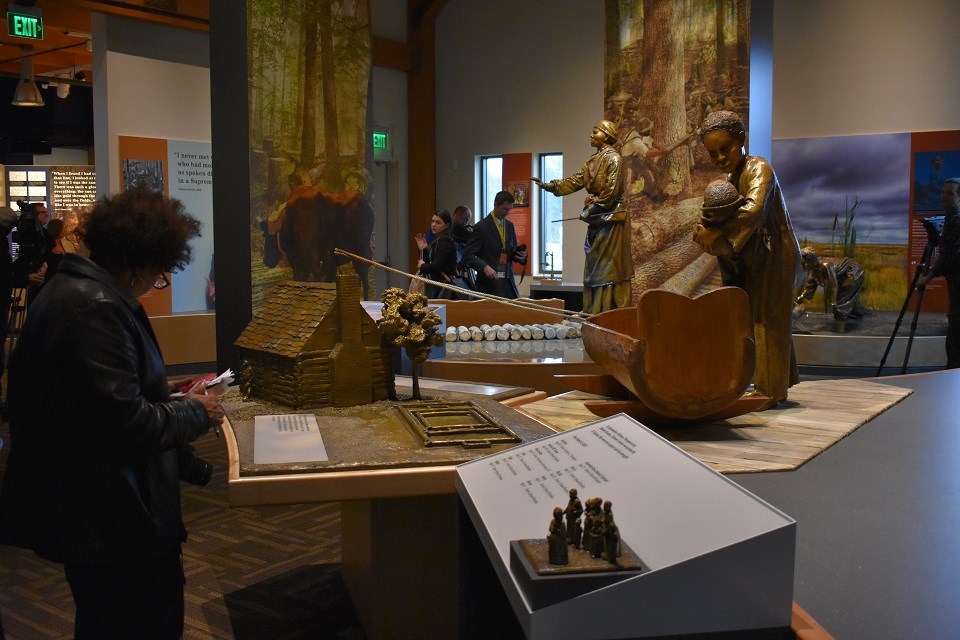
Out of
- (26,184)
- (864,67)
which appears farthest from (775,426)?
(26,184)

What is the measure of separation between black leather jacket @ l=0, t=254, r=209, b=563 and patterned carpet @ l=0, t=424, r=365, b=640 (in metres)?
1.16

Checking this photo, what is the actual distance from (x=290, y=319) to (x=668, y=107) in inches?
355

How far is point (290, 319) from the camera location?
3455 mm

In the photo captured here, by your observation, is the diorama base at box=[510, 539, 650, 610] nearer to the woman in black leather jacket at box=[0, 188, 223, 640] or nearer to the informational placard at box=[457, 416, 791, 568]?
the informational placard at box=[457, 416, 791, 568]

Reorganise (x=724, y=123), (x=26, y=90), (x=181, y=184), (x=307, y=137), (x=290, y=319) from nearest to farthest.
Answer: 1. (x=290, y=319)
2. (x=724, y=123)
3. (x=307, y=137)
4. (x=181, y=184)
5. (x=26, y=90)

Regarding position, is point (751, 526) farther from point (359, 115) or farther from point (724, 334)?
point (359, 115)

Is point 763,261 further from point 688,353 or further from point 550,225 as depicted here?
point 550,225

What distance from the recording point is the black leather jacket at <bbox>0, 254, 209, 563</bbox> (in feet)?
7.05

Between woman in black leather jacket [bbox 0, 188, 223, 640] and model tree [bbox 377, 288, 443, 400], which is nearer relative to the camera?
woman in black leather jacket [bbox 0, 188, 223, 640]

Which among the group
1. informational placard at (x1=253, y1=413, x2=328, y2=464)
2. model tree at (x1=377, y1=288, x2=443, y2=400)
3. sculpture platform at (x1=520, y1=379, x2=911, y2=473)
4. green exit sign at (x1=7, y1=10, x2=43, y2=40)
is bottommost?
sculpture platform at (x1=520, y1=379, x2=911, y2=473)

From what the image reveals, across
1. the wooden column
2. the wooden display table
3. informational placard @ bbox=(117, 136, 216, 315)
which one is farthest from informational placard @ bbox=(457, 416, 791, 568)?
the wooden column

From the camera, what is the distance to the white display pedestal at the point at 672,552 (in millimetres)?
1480

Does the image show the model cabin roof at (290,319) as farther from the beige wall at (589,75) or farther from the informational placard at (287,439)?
the beige wall at (589,75)

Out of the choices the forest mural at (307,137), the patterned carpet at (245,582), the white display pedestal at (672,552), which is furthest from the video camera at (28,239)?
the white display pedestal at (672,552)
